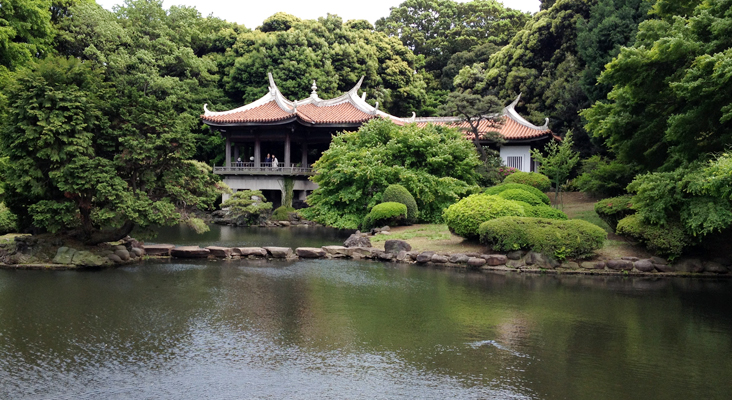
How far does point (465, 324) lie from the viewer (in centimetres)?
862

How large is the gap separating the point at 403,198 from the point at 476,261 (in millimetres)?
6121

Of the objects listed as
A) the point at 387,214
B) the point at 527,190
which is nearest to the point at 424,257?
the point at 387,214

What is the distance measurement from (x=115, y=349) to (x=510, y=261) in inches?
368

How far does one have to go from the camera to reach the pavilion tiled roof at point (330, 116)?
90.7ft

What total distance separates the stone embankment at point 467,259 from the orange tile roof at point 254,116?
48.3ft

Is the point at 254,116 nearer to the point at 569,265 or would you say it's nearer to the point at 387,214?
the point at 387,214

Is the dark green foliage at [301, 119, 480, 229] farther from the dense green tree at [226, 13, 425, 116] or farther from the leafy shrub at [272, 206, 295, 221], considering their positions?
the dense green tree at [226, 13, 425, 116]

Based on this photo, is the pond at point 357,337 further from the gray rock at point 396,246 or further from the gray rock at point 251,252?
the gray rock at point 251,252

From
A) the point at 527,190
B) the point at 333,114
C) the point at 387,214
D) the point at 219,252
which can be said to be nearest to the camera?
the point at 219,252

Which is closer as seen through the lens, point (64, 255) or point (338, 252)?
point (64, 255)

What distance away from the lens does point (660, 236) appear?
1291 cm

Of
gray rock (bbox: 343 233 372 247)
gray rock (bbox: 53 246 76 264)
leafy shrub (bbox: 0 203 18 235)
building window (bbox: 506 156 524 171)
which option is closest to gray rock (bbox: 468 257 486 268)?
gray rock (bbox: 343 233 372 247)

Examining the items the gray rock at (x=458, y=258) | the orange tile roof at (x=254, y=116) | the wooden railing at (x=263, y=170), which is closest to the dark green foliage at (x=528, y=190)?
the gray rock at (x=458, y=258)

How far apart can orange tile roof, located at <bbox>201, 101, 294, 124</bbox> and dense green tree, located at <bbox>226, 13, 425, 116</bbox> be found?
428 cm
